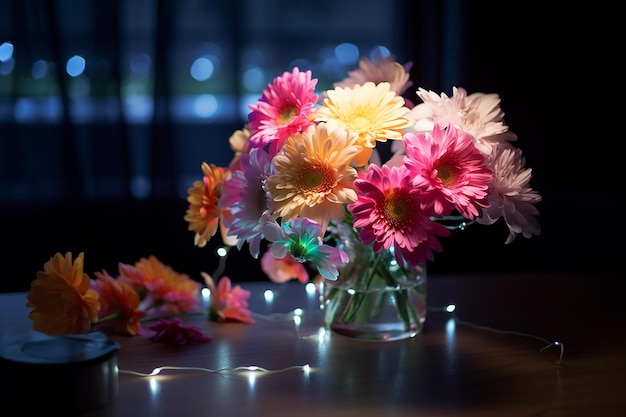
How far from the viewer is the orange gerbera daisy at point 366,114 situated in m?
1.17

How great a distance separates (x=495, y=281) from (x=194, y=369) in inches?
29.6

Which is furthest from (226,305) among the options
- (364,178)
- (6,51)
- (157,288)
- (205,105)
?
(6,51)

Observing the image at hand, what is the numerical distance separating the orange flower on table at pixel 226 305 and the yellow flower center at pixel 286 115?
290 millimetres

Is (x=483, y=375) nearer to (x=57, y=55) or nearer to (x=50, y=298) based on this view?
(x=50, y=298)

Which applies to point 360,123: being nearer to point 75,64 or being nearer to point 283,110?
point 283,110

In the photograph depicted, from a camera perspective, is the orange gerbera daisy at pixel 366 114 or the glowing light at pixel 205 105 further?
the glowing light at pixel 205 105

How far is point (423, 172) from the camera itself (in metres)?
1.12

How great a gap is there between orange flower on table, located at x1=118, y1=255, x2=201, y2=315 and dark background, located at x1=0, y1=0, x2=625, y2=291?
1.17 metres

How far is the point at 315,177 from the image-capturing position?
44.9 inches

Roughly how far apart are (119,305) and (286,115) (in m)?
0.39

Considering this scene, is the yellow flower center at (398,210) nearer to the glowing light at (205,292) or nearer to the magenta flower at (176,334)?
the magenta flower at (176,334)

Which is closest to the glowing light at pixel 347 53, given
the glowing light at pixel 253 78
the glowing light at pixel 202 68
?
the glowing light at pixel 253 78

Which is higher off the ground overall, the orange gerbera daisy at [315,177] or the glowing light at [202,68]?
the glowing light at [202,68]

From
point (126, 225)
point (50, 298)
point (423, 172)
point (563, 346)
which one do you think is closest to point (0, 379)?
point (50, 298)
